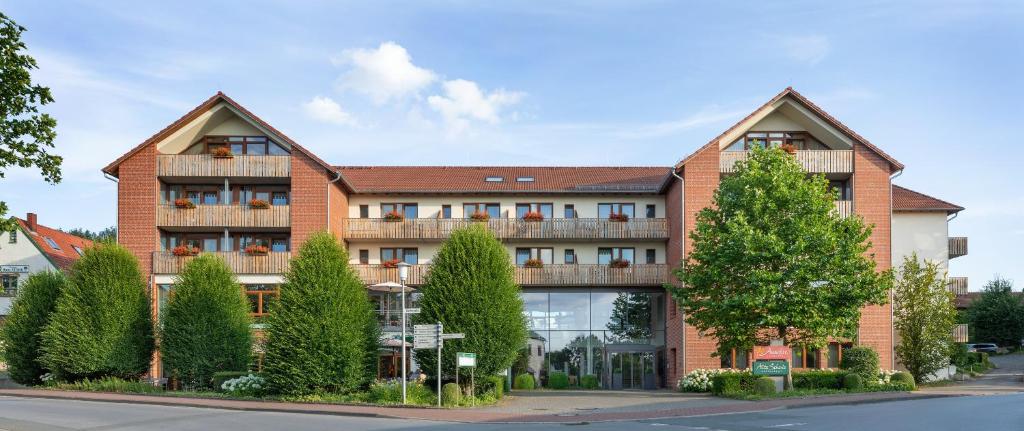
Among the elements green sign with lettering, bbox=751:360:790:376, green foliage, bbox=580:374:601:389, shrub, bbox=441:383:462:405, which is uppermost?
green sign with lettering, bbox=751:360:790:376

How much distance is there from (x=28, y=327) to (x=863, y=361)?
3257 centimetres

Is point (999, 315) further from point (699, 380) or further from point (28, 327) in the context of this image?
point (28, 327)

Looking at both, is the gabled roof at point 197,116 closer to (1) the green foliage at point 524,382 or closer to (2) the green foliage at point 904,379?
(1) the green foliage at point 524,382

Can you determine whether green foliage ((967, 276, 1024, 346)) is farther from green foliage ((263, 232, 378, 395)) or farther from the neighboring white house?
the neighboring white house

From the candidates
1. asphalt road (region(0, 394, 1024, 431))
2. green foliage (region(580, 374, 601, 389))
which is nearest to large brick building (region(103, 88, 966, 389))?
green foliage (region(580, 374, 601, 389))

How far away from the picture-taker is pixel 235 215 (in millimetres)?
42312

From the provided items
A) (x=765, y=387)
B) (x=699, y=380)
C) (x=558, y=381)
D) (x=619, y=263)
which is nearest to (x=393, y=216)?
(x=619, y=263)

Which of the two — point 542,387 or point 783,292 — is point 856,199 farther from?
point 542,387

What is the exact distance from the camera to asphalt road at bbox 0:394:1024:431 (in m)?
22.1

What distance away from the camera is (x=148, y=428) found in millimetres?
22078

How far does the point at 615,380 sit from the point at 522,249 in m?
7.25

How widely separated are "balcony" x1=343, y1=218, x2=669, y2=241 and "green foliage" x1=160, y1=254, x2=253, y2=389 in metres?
8.00

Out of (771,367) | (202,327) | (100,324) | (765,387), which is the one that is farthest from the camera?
(100,324)

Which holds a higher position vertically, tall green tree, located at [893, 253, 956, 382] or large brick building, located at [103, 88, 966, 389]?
large brick building, located at [103, 88, 966, 389]
